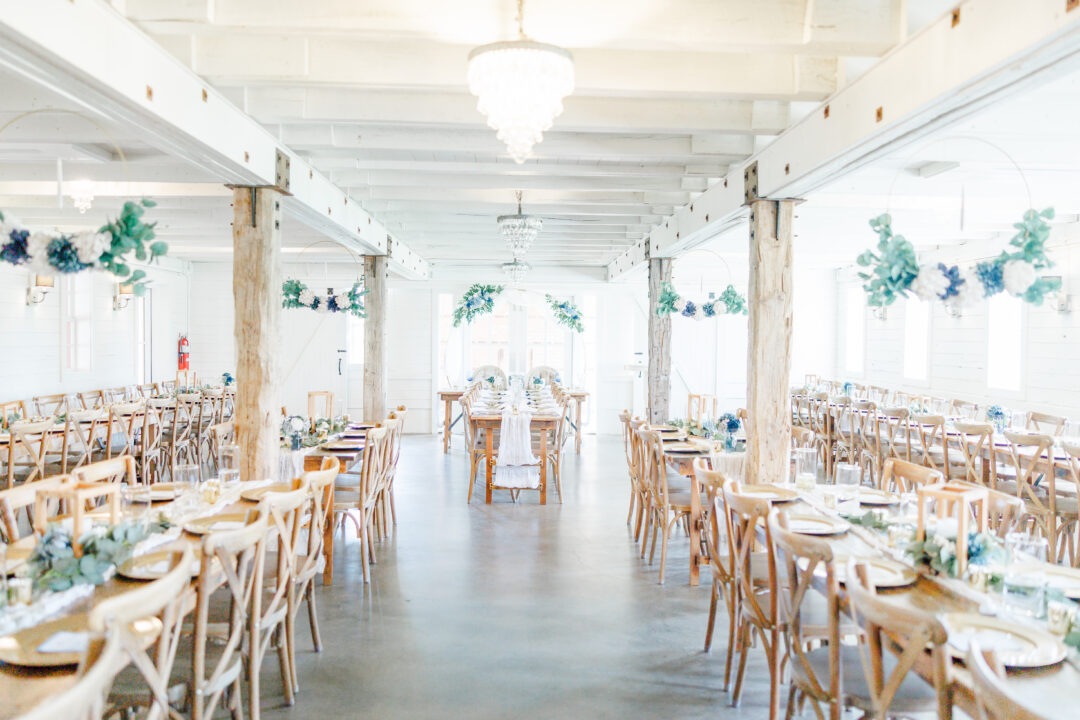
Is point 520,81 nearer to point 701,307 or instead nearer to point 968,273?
point 968,273

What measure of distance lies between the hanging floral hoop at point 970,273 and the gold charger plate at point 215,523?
10.5 ft

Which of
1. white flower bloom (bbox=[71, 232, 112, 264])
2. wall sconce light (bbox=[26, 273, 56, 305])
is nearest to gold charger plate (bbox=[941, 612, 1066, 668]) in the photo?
white flower bloom (bbox=[71, 232, 112, 264])

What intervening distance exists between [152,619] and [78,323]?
921cm

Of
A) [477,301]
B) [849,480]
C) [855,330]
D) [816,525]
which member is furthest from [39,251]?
[855,330]

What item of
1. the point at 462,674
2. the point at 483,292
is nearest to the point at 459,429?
the point at 483,292

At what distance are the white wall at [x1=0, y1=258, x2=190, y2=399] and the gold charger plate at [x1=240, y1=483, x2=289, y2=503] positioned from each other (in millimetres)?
6150

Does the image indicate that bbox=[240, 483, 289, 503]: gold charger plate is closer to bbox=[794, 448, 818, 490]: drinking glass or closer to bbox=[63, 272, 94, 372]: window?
bbox=[794, 448, 818, 490]: drinking glass

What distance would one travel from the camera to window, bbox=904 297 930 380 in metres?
10.5

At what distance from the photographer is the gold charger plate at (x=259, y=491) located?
12.4 feet

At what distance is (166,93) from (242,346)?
70.6 inches

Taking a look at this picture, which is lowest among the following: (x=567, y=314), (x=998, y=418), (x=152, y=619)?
(x=152, y=619)

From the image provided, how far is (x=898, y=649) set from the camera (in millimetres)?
2207

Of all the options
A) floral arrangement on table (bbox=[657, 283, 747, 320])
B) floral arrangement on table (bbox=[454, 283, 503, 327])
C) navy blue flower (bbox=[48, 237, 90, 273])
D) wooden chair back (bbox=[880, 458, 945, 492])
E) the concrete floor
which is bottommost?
the concrete floor

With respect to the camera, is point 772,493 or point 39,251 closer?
point 39,251
